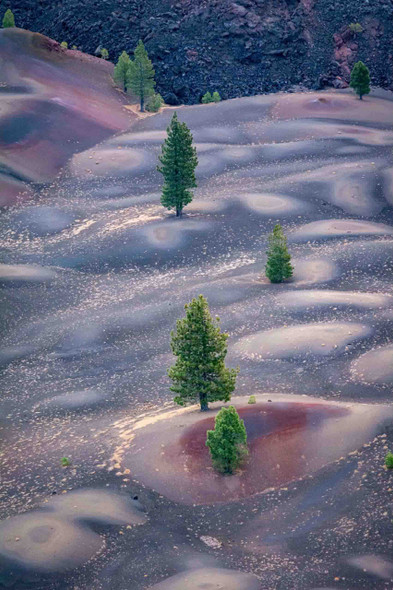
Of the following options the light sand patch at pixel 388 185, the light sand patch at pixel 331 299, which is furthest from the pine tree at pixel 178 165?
the light sand patch at pixel 388 185

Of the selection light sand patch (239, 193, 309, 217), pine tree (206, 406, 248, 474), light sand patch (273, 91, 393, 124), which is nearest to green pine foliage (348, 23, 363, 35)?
light sand patch (273, 91, 393, 124)

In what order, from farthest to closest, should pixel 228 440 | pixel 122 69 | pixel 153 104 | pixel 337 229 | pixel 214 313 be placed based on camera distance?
1. pixel 122 69
2. pixel 153 104
3. pixel 337 229
4. pixel 214 313
5. pixel 228 440

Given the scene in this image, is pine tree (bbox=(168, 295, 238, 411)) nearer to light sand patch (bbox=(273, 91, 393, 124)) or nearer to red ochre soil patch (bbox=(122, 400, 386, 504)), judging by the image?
red ochre soil patch (bbox=(122, 400, 386, 504))

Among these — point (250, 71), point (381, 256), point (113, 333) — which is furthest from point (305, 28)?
point (113, 333)

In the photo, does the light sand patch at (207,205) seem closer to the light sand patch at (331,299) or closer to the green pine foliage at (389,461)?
the light sand patch at (331,299)

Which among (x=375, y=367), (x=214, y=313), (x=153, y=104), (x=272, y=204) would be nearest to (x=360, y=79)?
(x=153, y=104)

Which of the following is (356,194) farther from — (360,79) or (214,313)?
(360,79)
